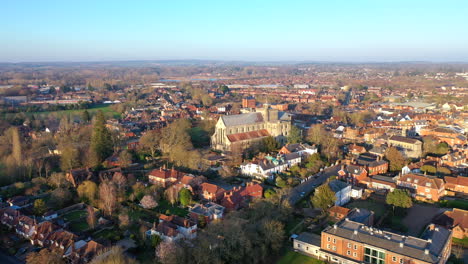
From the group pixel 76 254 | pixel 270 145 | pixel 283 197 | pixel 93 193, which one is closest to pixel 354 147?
pixel 270 145

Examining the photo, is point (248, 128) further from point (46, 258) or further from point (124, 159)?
point (46, 258)

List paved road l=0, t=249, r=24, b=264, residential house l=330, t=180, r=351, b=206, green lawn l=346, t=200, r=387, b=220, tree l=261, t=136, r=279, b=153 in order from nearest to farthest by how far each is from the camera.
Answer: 1. paved road l=0, t=249, r=24, b=264
2. green lawn l=346, t=200, r=387, b=220
3. residential house l=330, t=180, r=351, b=206
4. tree l=261, t=136, r=279, b=153

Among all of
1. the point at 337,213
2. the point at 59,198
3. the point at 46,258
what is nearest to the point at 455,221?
the point at 337,213

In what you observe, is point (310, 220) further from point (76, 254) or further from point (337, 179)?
point (76, 254)

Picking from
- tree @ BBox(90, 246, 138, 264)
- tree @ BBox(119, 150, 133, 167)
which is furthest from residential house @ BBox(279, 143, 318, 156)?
tree @ BBox(90, 246, 138, 264)

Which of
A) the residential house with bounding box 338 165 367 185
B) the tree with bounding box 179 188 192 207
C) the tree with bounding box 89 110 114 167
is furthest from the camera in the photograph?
the tree with bounding box 89 110 114 167

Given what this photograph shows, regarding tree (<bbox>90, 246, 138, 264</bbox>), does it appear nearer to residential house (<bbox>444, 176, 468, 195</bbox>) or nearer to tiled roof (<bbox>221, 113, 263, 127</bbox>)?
tiled roof (<bbox>221, 113, 263, 127</bbox>)

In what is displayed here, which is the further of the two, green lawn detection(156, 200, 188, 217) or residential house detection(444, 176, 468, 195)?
residential house detection(444, 176, 468, 195)

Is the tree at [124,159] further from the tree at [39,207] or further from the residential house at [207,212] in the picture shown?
the residential house at [207,212]
